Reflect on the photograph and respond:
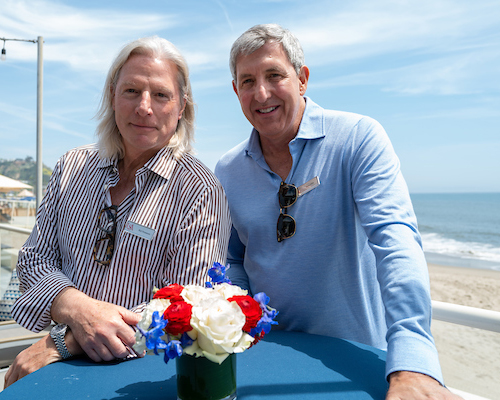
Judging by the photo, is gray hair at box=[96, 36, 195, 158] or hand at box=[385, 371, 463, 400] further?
gray hair at box=[96, 36, 195, 158]

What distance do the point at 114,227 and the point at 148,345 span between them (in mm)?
958

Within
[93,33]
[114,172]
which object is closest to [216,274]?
[114,172]

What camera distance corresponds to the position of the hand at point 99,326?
1.44 meters

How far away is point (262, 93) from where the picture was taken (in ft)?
6.44

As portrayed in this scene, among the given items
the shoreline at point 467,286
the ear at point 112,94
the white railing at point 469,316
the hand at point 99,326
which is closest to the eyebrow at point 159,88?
the ear at point 112,94

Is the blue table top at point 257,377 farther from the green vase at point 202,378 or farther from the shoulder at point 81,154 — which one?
the shoulder at point 81,154

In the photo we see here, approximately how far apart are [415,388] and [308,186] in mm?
1017

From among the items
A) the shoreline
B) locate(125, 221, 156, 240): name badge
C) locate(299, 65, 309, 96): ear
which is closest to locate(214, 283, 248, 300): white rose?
locate(125, 221, 156, 240): name badge

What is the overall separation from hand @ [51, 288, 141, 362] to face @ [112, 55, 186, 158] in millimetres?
705

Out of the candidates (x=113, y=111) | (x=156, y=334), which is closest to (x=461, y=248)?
(x=113, y=111)

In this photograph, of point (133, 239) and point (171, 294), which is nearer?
point (171, 294)

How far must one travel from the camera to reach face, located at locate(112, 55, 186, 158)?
1.81 metres

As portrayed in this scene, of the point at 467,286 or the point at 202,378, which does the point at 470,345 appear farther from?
the point at 202,378

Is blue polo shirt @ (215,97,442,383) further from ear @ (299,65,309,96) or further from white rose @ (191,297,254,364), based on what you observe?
white rose @ (191,297,254,364)
